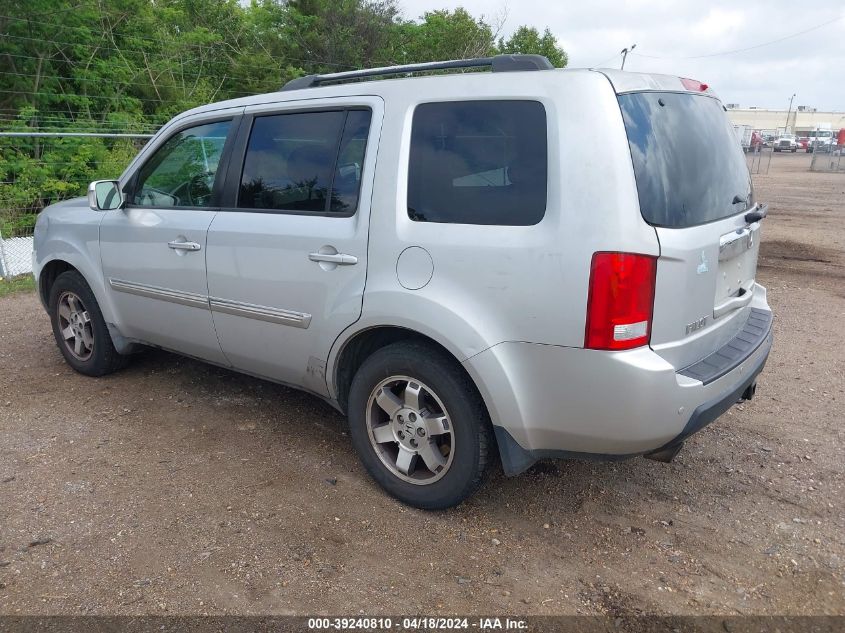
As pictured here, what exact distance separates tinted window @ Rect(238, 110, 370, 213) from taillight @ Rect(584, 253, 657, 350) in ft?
4.22

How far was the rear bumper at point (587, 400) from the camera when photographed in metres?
2.62

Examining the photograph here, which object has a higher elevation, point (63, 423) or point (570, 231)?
point (570, 231)

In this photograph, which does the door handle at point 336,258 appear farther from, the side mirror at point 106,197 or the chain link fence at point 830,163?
the chain link fence at point 830,163

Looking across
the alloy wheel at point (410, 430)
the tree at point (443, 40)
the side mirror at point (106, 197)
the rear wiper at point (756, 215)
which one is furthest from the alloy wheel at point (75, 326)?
the tree at point (443, 40)

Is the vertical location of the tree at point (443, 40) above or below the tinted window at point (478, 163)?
above

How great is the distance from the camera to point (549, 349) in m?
2.69

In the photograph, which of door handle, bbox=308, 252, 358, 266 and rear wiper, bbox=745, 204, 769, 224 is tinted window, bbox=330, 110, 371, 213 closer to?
door handle, bbox=308, 252, 358, 266

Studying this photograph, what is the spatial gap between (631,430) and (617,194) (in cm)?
91

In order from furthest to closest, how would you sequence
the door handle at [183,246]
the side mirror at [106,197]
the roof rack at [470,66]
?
the side mirror at [106,197]
the door handle at [183,246]
the roof rack at [470,66]

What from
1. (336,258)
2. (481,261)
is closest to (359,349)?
(336,258)

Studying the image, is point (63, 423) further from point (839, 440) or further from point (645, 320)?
point (839, 440)

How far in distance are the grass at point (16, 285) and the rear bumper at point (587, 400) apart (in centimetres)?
725

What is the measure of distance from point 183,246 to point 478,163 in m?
1.94

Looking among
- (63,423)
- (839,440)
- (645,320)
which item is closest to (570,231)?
(645,320)
